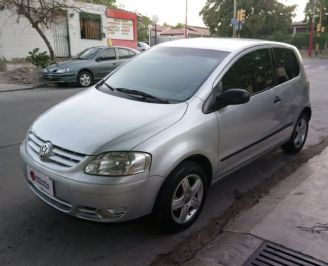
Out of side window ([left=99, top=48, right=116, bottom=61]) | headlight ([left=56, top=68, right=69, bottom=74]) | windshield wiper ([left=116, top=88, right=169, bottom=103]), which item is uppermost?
windshield wiper ([left=116, top=88, right=169, bottom=103])

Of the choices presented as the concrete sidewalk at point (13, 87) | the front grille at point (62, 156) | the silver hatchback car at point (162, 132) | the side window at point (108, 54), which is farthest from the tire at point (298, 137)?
the concrete sidewalk at point (13, 87)

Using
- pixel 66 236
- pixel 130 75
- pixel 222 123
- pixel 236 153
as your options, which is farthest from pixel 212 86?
pixel 66 236

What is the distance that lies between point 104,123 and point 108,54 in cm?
1113

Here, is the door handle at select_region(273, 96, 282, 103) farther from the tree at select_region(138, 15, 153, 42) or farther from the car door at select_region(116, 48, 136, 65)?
the tree at select_region(138, 15, 153, 42)

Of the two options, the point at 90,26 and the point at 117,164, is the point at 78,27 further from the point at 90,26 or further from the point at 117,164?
the point at 117,164

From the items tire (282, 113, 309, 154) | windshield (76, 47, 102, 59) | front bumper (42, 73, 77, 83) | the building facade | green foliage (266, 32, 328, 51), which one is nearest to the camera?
tire (282, 113, 309, 154)

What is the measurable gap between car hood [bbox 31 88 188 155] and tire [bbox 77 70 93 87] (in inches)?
384

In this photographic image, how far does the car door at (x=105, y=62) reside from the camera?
1350 cm

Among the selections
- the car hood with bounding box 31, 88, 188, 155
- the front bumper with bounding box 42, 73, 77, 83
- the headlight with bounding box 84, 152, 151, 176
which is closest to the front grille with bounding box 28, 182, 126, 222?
the headlight with bounding box 84, 152, 151, 176

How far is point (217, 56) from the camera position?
12.8ft

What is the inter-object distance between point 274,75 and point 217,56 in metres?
1.05

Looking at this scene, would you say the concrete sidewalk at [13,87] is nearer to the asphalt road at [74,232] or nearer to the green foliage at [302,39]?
the asphalt road at [74,232]

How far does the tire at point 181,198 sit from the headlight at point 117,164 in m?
0.32

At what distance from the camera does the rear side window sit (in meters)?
4.70
